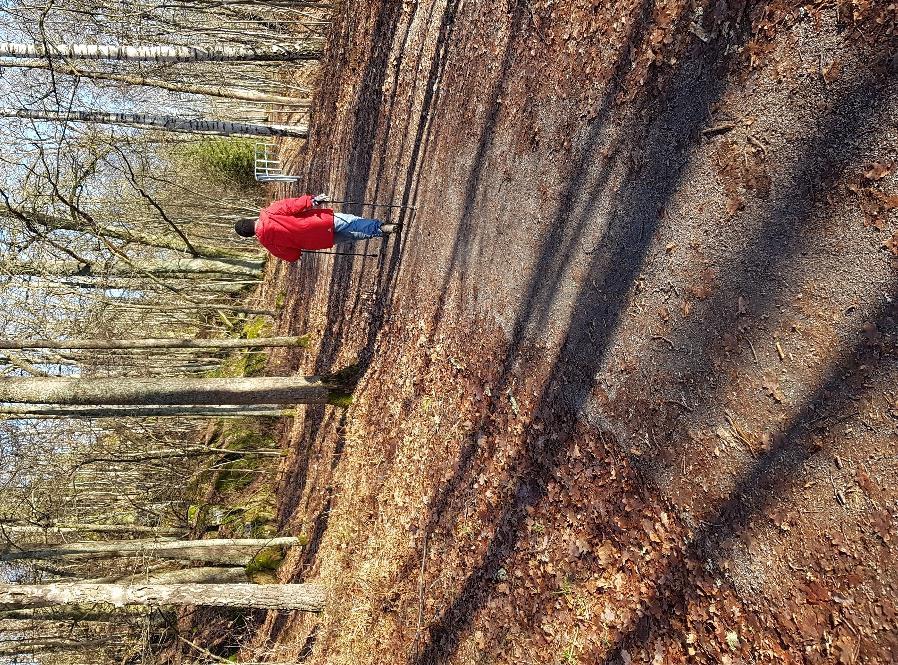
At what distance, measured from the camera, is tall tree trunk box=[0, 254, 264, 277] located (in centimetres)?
1214

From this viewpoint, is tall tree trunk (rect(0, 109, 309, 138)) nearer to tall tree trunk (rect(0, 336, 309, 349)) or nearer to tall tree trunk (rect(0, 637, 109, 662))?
tall tree trunk (rect(0, 336, 309, 349))

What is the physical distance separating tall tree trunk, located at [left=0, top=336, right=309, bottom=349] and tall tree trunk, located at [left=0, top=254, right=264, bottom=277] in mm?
1997

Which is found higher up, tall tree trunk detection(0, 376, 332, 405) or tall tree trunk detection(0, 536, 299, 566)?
tall tree trunk detection(0, 376, 332, 405)

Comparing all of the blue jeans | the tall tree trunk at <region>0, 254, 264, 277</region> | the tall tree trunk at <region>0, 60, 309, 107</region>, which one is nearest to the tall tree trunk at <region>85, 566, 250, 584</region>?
the tall tree trunk at <region>0, 254, 264, 277</region>

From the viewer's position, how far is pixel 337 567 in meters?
7.99

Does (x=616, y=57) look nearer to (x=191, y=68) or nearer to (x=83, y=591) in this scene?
(x=83, y=591)

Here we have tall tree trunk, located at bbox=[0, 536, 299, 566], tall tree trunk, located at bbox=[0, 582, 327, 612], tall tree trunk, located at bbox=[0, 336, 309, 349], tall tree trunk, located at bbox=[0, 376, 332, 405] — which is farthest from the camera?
tall tree trunk, located at bbox=[0, 536, 299, 566]

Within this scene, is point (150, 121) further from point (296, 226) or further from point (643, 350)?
point (643, 350)

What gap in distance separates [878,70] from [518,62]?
353 cm

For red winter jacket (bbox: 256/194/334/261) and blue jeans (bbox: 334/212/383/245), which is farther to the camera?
blue jeans (bbox: 334/212/383/245)

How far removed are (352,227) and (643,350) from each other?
4.42m

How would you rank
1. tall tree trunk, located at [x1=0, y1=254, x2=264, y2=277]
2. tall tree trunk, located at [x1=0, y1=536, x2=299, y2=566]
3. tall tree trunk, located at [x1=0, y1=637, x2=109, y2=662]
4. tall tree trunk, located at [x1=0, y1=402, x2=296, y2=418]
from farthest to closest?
tall tree trunk, located at [x1=0, y1=637, x2=109, y2=662]
tall tree trunk, located at [x1=0, y1=254, x2=264, y2=277]
tall tree trunk, located at [x1=0, y1=536, x2=299, y2=566]
tall tree trunk, located at [x1=0, y1=402, x2=296, y2=418]

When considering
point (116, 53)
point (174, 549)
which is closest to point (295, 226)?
point (116, 53)

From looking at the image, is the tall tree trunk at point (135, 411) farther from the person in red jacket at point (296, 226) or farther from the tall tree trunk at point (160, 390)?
the person in red jacket at point (296, 226)
